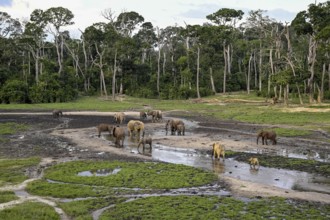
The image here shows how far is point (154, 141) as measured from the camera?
109 feet

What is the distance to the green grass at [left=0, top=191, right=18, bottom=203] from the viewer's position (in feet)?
56.5

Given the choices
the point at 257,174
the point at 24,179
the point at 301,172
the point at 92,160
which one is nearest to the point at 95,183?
the point at 24,179

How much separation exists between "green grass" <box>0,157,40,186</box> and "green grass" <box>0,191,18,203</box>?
5.50 feet

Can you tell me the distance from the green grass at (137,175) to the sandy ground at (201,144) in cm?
176

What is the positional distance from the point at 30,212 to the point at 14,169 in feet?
26.8

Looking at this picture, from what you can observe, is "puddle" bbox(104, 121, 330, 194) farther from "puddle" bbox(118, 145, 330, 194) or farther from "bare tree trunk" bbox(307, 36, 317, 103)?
"bare tree trunk" bbox(307, 36, 317, 103)

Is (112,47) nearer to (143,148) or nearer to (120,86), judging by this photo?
(120,86)

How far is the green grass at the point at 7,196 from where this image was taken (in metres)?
17.2

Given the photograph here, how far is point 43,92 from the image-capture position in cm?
7012

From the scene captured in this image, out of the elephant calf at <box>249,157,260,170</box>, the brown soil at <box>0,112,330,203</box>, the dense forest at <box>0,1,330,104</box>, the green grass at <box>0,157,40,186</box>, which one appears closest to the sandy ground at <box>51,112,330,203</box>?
the brown soil at <box>0,112,330,203</box>

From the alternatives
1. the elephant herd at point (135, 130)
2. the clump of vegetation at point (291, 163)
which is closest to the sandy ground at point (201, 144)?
the elephant herd at point (135, 130)

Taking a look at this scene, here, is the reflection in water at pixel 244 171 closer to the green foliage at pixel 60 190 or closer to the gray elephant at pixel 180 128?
the green foliage at pixel 60 190

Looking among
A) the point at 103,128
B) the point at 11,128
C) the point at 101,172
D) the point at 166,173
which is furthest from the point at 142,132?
the point at 166,173

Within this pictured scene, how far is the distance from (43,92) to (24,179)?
51527 millimetres
